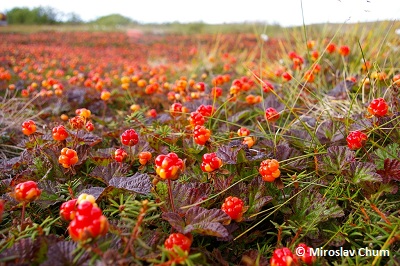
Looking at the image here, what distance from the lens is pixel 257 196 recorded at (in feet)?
3.98

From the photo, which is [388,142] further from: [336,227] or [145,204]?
[145,204]

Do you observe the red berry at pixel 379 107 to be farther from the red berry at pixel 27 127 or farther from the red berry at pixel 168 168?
the red berry at pixel 27 127

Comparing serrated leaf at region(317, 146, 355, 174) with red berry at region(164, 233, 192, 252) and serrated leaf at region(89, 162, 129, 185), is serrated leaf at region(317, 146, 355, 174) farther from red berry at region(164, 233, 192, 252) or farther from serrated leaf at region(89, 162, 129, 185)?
serrated leaf at region(89, 162, 129, 185)

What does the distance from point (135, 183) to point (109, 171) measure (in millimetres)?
200

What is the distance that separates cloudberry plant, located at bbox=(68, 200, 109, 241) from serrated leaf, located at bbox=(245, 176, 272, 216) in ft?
1.90

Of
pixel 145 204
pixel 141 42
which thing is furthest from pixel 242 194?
pixel 141 42

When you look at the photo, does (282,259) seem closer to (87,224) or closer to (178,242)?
(178,242)

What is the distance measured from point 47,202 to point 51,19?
2285 cm

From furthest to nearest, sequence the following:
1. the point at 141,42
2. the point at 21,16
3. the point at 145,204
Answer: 1. the point at 21,16
2. the point at 141,42
3. the point at 145,204

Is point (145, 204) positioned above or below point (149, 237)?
above

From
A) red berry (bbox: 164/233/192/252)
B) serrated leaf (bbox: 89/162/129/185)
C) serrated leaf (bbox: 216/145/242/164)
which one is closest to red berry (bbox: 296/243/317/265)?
red berry (bbox: 164/233/192/252)

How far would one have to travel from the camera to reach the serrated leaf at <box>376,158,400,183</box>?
1.19 meters

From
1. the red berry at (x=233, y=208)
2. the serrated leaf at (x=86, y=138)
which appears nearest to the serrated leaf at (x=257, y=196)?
the red berry at (x=233, y=208)

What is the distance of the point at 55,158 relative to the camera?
1.48 m
